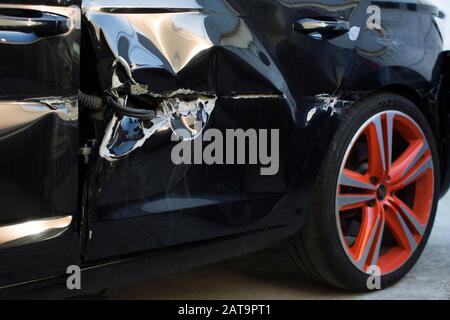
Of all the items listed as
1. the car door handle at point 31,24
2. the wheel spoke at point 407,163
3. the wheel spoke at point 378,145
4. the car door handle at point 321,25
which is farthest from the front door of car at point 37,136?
the wheel spoke at point 407,163

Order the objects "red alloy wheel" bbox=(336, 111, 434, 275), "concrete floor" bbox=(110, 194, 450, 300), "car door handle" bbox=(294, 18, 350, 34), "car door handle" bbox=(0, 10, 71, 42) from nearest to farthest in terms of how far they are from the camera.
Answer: "car door handle" bbox=(0, 10, 71, 42)
"car door handle" bbox=(294, 18, 350, 34)
"red alloy wheel" bbox=(336, 111, 434, 275)
"concrete floor" bbox=(110, 194, 450, 300)

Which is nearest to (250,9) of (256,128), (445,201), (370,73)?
(256,128)

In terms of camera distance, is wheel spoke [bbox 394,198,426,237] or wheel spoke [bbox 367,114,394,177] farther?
wheel spoke [bbox 394,198,426,237]

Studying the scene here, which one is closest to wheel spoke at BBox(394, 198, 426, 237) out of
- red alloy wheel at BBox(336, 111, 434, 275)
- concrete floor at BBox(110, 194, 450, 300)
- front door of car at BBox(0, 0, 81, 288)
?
red alloy wheel at BBox(336, 111, 434, 275)

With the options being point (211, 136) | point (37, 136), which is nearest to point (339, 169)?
point (211, 136)

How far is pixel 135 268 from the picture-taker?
7.18 ft

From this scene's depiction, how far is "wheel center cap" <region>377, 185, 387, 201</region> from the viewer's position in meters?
2.95

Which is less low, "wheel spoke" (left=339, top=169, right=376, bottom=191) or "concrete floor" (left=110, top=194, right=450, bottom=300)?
"wheel spoke" (left=339, top=169, right=376, bottom=191)

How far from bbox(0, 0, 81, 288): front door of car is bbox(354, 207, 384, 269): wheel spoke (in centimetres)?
132

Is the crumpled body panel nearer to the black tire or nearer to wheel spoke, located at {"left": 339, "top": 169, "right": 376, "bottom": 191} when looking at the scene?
the black tire

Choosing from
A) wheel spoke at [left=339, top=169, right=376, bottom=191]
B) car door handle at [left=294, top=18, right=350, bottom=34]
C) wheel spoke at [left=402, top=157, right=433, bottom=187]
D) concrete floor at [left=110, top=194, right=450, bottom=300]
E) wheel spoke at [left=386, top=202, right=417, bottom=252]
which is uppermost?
car door handle at [left=294, top=18, right=350, bottom=34]

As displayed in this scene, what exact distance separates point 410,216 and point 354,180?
1.34ft

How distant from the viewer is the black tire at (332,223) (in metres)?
2.69

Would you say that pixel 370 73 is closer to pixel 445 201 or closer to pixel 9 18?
pixel 9 18
